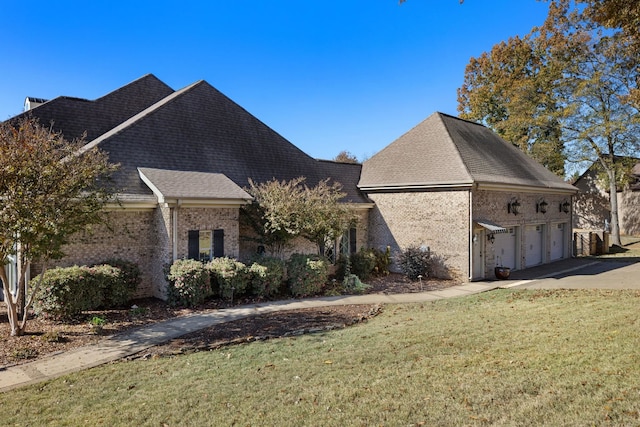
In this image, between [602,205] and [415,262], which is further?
[602,205]

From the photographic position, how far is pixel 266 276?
1336 centimetres

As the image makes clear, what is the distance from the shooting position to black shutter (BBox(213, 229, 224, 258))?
45.3 feet

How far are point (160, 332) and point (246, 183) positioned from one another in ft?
26.4

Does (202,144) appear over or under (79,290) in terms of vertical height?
over

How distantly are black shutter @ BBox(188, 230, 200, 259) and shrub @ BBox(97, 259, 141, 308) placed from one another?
1667 millimetres

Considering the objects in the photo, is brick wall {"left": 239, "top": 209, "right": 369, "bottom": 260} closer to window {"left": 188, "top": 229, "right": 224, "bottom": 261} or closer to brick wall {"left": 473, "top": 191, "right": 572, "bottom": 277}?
window {"left": 188, "top": 229, "right": 224, "bottom": 261}

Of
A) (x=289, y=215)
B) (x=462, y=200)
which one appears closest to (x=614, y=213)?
(x=462, y=200)

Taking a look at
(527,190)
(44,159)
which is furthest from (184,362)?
(527,190)

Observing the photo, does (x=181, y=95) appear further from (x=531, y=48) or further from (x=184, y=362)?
(x=531, y=48)

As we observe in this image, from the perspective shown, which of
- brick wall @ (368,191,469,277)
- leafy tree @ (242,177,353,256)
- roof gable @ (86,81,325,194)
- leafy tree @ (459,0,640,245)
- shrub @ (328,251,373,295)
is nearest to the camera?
roof gable @ (86,81,325,194)

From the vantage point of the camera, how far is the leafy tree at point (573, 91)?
27547mm

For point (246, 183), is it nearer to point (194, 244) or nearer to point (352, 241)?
point (194, 244)

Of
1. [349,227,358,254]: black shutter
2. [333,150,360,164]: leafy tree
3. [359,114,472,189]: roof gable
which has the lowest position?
[349,227,358,254]: black shutter

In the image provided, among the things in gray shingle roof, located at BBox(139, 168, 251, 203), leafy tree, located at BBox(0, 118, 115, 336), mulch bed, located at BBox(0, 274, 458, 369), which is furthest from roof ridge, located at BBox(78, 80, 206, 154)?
mulch bed, located at BBox(0, 274, 458, 369)
